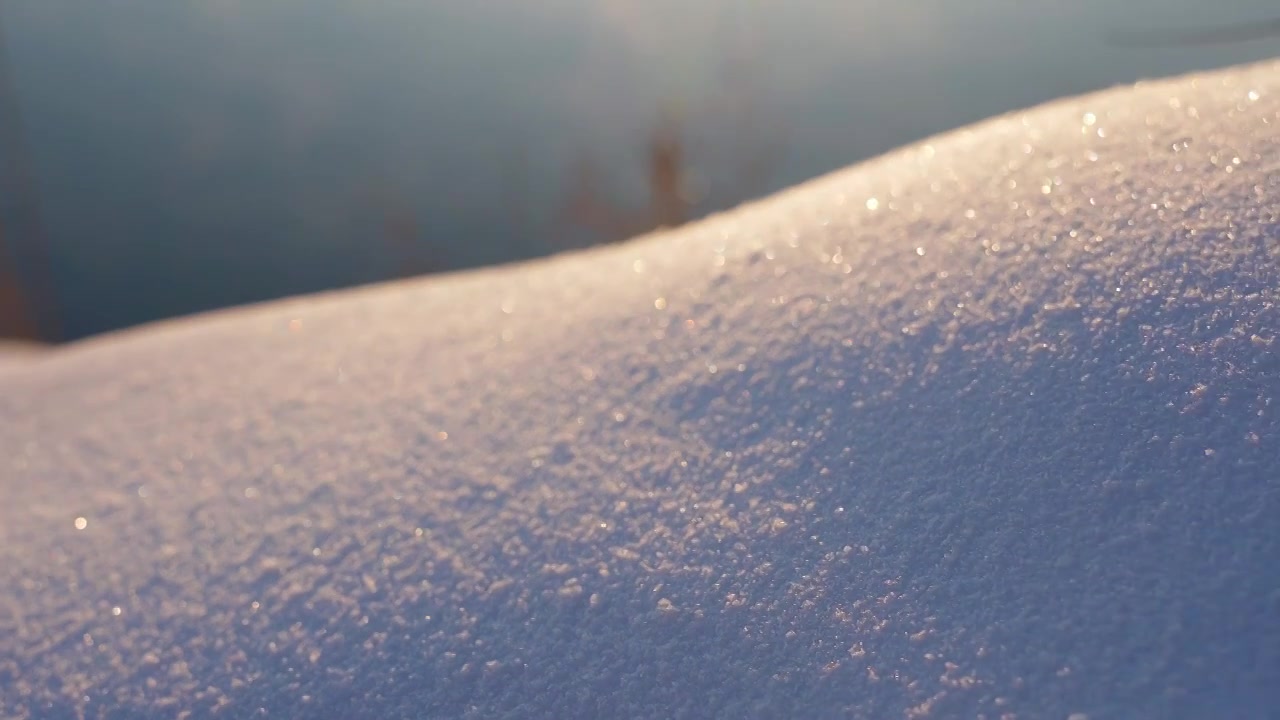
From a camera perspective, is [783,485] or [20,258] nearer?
[783,485]

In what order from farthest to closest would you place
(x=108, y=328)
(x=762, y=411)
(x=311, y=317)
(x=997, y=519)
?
(x=108, y=328)
(x=311, y=317)
(x=762, y=411)
(x=997, y=519)

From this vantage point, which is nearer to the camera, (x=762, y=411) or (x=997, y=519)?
(x=997, y=519)

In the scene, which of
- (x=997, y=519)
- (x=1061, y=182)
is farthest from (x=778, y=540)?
(x=1061, y=182)

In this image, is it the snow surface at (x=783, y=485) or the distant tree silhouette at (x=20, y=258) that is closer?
the snow surface at (x=783, y=485)

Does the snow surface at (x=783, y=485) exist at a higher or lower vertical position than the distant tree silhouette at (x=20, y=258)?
higher

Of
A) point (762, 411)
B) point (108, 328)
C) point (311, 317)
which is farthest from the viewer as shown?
point (108, 328)

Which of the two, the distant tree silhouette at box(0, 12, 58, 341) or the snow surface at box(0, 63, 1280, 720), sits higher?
the snow surface at box(0, 63, 1280, 720)

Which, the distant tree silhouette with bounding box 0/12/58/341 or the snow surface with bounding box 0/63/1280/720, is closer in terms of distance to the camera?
the snow surface with bounding box 0/63/1280/720

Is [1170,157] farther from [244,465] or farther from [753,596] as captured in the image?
[244,465]
